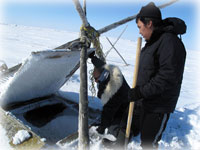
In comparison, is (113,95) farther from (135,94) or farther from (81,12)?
(81,12)

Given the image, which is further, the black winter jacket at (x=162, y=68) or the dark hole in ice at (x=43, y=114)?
the dark hole in ice at (x=43, y=114)

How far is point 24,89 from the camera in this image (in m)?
2.85

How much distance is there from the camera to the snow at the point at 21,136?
6.63 feet

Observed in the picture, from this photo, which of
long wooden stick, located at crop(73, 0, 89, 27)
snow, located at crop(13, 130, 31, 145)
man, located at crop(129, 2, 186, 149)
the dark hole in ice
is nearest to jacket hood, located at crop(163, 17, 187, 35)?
man, located at crop(129, 2, 186, 149)

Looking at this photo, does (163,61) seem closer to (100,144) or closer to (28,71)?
(100,144)

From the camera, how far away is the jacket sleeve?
1422mm

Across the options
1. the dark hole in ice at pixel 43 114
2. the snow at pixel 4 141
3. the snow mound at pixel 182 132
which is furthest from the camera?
the dark hole in ice at pixel 43 114

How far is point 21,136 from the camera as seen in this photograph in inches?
81.8

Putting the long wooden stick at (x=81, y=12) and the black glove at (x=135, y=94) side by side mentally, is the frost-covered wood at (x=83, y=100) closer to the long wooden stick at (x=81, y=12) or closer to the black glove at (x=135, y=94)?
the long wooden stick at (x=81, y=12)

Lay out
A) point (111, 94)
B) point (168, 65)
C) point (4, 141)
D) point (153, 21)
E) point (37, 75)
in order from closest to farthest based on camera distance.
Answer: point (168, 65) < point (153, 21) < point (4, 141) < point (111, 94) < point (37, 75)

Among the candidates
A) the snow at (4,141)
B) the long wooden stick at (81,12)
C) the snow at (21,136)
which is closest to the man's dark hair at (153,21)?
the long wooden stick at (81,12)

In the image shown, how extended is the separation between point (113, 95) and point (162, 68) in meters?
0.99

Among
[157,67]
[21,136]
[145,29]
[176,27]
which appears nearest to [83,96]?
[157,67]

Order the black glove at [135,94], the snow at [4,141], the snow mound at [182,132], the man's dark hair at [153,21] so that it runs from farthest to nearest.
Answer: the snow mound at [182,132] → the snow at [4,141] → the black glove at [135,94] → the man's dark hair at [153,21]
